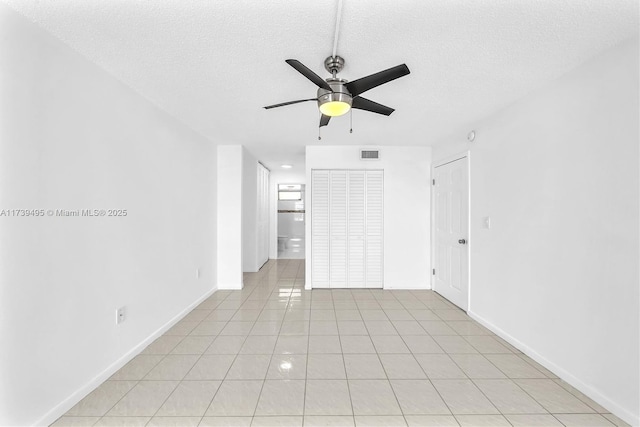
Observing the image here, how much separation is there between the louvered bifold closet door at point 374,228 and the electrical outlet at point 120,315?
3.32 m

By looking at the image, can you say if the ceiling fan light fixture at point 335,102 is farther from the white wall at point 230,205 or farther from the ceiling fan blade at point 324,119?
the white wall at point 230,205

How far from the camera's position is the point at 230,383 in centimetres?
214

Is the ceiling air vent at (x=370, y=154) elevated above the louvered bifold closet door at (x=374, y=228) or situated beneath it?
elevated above

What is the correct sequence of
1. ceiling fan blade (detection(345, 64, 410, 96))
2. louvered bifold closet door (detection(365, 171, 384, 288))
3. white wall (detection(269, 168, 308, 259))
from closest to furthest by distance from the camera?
ceiling fan blade (detection(345, 64, 410, 96)), louvered bifold closet door (detection(365, 171, 384, 288)), white wall (detection(269, 168, 308, 259))

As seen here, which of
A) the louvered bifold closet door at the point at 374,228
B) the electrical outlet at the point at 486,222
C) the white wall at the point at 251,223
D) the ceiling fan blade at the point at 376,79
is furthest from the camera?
the white wall at the point at 251,223

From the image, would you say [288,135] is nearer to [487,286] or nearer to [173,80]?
[173,80]

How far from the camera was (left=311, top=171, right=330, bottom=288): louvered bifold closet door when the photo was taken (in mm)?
4672

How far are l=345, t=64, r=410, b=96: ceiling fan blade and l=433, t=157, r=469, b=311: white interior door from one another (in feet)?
7.57

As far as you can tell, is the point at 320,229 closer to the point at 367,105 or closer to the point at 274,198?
the point at 367,105

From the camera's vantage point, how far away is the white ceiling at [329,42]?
1.50m

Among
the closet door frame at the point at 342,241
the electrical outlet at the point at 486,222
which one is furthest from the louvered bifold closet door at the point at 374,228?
the electrical outlet at the point at 486,222

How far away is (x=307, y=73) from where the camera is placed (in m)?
1.63

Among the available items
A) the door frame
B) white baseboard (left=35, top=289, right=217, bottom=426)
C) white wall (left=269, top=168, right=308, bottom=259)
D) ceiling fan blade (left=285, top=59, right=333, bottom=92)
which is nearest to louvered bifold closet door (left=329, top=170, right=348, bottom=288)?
the door frame

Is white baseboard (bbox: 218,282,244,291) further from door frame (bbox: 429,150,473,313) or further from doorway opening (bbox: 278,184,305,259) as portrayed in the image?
doorway opening (bbox: 278,184,305,259)
